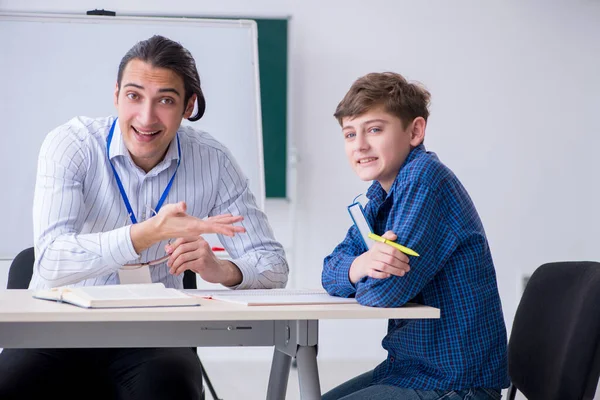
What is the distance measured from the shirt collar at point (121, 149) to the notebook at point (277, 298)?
1.79ft

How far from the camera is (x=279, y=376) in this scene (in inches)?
74.0

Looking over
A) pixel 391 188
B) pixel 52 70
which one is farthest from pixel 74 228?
pixel 52 70

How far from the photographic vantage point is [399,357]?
62.5 inches

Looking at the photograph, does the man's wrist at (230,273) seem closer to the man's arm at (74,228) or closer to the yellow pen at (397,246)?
the man's arm at (74,228)

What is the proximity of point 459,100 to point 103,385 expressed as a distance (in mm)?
3109

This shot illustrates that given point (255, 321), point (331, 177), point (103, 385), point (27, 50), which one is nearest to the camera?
point (255, 321)

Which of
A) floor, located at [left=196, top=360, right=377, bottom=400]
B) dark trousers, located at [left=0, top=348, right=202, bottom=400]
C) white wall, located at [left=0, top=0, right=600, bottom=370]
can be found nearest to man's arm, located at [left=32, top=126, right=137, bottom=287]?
dark trousers, located at [left=0, top=348, right=202, bottom=400]

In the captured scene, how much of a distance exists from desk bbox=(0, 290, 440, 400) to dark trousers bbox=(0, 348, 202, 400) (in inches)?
8.4

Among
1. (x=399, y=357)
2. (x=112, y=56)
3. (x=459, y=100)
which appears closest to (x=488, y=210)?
(x=459, y=100)

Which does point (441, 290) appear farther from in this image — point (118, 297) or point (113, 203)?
point (113, 203)

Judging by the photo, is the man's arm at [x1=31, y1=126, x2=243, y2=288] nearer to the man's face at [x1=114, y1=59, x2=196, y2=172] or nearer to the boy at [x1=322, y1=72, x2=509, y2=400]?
the man's face at [x1=114, y1=59, x2=196, y2=172]

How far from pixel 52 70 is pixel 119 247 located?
210 centimetres

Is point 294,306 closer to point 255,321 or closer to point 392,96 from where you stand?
point 255,321

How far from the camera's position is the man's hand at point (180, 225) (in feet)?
5.59
